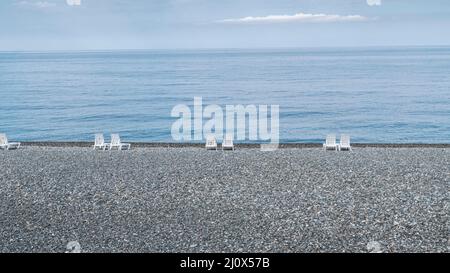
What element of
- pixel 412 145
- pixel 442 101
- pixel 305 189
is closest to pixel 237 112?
pixel 442 101

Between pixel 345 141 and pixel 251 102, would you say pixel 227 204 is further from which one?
pixel 251 102

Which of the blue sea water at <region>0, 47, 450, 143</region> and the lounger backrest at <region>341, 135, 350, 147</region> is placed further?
the blue sea water at <region>0, 47, 450, 143</region>

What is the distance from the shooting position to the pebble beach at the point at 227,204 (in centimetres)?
1218

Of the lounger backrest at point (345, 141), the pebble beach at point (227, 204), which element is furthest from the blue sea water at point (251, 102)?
the pebble beach at point (227, 204)

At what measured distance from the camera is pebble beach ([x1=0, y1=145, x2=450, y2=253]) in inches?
480

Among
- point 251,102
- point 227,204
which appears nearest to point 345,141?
point 227,204

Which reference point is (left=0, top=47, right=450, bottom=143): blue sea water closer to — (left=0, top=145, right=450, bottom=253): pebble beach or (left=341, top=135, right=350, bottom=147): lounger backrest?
(left=341, top=135, right=350, bottom=147): lounger backrest

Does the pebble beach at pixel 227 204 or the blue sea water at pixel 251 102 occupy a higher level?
the pebble beach at pixel 227 204

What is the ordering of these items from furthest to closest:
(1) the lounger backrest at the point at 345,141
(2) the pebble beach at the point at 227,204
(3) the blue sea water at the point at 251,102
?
(3) the blue sea water at the point at 251,102 < (1) the lounger backrest at the point at 345,141 < (2) the pebble beach at the point at 227,204

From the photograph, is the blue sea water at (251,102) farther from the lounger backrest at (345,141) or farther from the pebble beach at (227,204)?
the pebble beach at (227,204)

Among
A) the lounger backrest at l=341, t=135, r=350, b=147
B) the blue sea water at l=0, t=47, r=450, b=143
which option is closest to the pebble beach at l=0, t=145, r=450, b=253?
the lounger backrest at l=341, t=135, r=350, b=147

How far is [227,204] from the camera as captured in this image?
14.5 meters

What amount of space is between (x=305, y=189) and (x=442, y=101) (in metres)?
48.6

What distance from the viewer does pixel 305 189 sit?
51.8 ft
